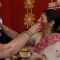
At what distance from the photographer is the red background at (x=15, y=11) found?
2051mm

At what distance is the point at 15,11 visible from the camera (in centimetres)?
211

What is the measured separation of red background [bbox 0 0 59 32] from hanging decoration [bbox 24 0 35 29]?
32 millimetres

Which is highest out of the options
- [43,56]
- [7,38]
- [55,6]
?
[55,6]

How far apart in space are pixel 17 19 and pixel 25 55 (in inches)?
35.7

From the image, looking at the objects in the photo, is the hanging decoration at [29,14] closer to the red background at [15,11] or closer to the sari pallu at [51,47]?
the red background at [15,11]

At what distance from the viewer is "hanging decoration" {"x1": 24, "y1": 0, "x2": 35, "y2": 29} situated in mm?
2063

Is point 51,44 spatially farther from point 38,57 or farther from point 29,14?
point 29,14

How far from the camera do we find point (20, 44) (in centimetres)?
99

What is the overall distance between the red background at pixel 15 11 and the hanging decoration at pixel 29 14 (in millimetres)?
32

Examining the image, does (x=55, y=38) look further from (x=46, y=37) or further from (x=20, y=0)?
(x=20, y=0)

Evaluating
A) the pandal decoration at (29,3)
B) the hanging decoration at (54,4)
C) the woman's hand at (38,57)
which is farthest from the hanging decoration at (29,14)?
the woman's hand at (38,57)

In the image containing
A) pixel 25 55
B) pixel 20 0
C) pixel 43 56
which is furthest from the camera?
pixel 20 0

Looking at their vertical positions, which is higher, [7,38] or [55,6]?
[55,6]

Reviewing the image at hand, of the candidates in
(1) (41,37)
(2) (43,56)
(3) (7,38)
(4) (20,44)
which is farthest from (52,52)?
(4) (20,44)
